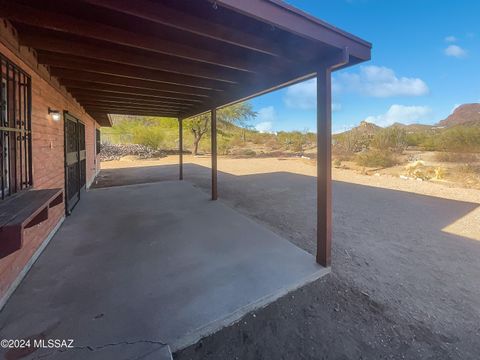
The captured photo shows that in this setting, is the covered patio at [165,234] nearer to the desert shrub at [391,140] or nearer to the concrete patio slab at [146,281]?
the concrete patio slab at [146,281]

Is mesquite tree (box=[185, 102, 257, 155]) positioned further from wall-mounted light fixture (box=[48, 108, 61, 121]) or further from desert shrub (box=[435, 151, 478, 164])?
wall-mounted light fixture (box=[48, 108, 61, 121])

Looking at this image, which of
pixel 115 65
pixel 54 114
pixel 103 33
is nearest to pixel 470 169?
pixel 115 65

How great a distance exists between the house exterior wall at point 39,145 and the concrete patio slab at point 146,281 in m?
0.17

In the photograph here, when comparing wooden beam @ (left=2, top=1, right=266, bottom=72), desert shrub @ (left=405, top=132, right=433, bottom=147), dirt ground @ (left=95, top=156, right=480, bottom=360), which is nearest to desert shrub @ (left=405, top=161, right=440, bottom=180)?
dirt ground @ (left=95, top=156, right=480, bottom=360)

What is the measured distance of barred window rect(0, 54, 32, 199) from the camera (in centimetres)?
209

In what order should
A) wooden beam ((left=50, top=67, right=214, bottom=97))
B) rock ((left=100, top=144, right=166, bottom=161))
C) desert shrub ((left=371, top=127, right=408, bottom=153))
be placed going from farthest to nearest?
rock ((left=100, top=144, right=166, bottom=161))
desert shrub ((left=371, top=127, right=408, bottom=153))
wooden beam ((left=50, top=67, right=214, bottom=97))

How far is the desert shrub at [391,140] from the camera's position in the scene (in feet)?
51.1

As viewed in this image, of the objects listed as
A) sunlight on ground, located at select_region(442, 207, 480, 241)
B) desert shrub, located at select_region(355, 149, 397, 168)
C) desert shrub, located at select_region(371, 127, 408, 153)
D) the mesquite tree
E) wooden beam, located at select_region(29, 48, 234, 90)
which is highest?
the mesquite tree

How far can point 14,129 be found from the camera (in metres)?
2.23

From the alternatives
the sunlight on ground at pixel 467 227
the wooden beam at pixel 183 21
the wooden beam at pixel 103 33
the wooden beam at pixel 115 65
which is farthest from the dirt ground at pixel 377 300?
the wooden beam at pixel 115 65

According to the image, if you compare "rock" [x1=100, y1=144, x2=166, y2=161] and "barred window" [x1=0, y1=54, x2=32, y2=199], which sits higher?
"rock" [x1=100, y1=144, x2=166, y2=161]

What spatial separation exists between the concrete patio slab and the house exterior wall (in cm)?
17

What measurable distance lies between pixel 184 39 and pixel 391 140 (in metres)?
17.2

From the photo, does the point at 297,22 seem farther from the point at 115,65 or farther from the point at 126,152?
the point at 126,152
